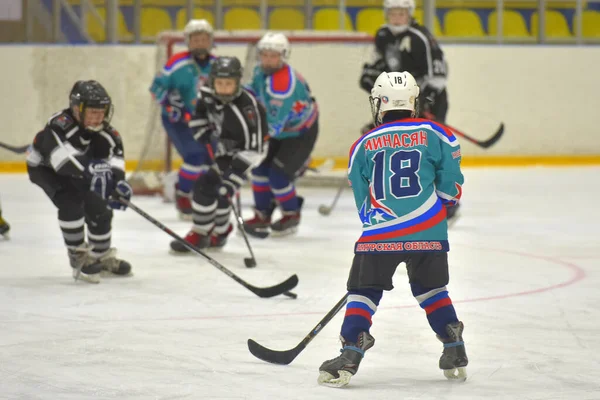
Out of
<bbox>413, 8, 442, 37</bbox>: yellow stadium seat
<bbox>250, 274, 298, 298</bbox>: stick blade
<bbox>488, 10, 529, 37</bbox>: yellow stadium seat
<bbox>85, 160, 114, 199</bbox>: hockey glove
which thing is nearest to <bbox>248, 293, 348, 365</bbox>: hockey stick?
<bbox>250, 274, 298, 298</bbox>: stick blade

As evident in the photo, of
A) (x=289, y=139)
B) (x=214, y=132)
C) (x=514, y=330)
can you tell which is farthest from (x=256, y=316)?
(x=289, y=139)

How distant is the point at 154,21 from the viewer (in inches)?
376

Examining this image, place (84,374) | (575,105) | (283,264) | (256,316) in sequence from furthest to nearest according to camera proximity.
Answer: (575,105), (283,264), (256,316), (84,374)

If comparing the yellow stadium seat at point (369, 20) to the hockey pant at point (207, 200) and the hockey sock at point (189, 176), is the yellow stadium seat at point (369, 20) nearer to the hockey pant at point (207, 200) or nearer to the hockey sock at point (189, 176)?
the hockey sock at point (189, 176)

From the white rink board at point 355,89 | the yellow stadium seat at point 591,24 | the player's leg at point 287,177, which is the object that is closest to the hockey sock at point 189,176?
the player's leg at point 287,177

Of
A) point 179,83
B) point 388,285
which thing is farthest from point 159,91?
point 388,285

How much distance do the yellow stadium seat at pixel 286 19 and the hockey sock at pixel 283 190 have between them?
3.82m

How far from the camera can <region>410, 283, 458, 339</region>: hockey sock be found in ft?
9.05

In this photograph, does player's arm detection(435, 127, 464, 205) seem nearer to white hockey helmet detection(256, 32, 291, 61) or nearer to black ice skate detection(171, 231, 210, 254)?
black ice skate detection(171, 231, 210, 254)

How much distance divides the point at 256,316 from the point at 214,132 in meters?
1.75

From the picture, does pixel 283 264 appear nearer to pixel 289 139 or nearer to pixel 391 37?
pixel 289 139

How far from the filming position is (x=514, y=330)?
3402 millimetres

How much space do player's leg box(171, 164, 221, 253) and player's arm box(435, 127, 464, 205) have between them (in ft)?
7.45

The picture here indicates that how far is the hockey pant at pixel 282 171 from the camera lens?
5836 mm
